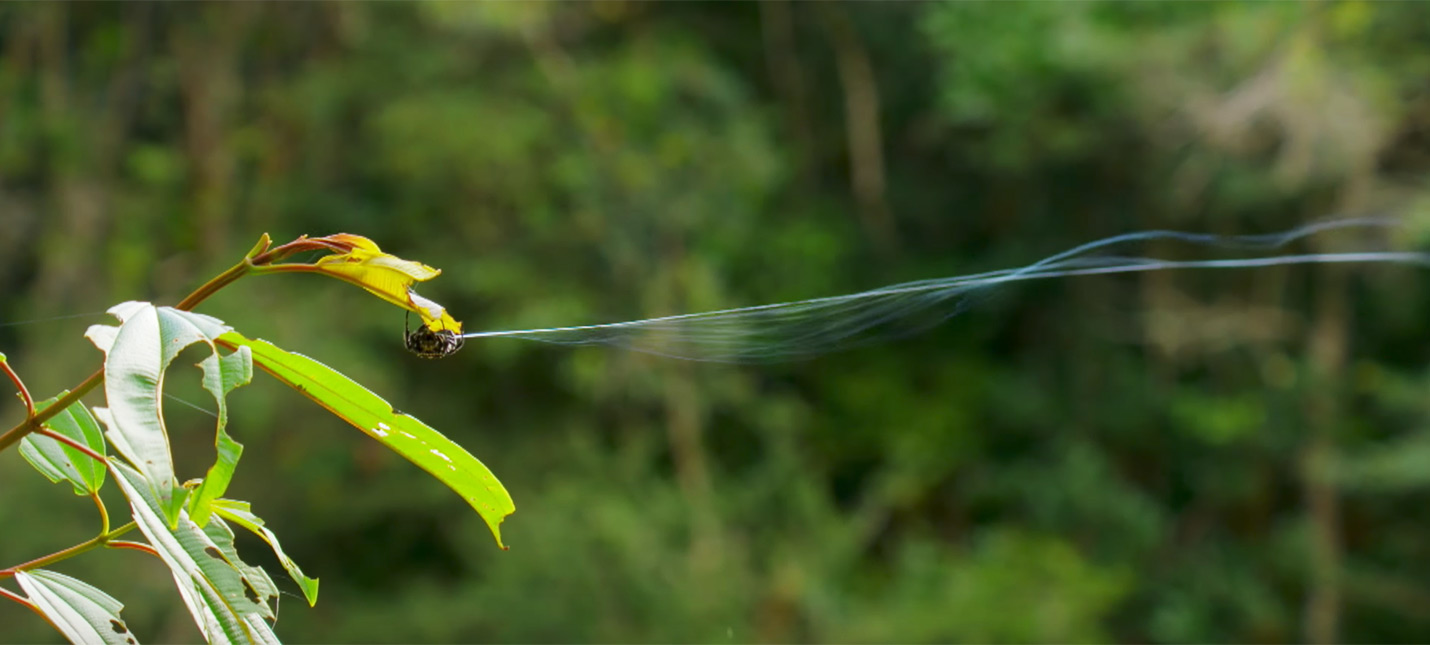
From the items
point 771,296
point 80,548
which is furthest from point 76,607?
point 771,296

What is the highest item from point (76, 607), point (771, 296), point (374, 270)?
point (374, 270)

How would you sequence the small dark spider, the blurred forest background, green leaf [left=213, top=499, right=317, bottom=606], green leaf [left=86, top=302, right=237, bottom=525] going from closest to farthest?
1. green leaf [left=86, top=302, right=237, bottom=525]
2. green leaf [left=213, top=499, right=317, bottom=606]
3. the small dark spider
4. the blurred forest background

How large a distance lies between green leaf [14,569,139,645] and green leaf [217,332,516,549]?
0.38 feet

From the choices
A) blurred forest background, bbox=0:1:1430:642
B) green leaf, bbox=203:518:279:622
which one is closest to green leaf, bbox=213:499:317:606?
green leaf, bbox=203:518:279:622

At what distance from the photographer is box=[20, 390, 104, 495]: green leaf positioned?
1.58 ft

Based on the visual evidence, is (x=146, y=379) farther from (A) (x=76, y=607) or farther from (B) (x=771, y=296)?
(B) (x=771, y=296)

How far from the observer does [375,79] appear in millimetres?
4934

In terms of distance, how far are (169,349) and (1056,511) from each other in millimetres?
4707

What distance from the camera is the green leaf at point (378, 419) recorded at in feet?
1.42

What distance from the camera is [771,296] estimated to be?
15.9 feet

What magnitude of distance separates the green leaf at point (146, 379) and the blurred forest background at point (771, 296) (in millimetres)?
3498

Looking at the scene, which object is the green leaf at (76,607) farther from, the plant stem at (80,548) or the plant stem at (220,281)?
the plant stem at (220,281)

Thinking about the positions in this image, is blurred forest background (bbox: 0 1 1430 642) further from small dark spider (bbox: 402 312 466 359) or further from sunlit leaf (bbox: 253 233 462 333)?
sunlit leaf (bbox: 253 233 462 333)

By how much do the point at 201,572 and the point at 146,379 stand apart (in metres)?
0.07
